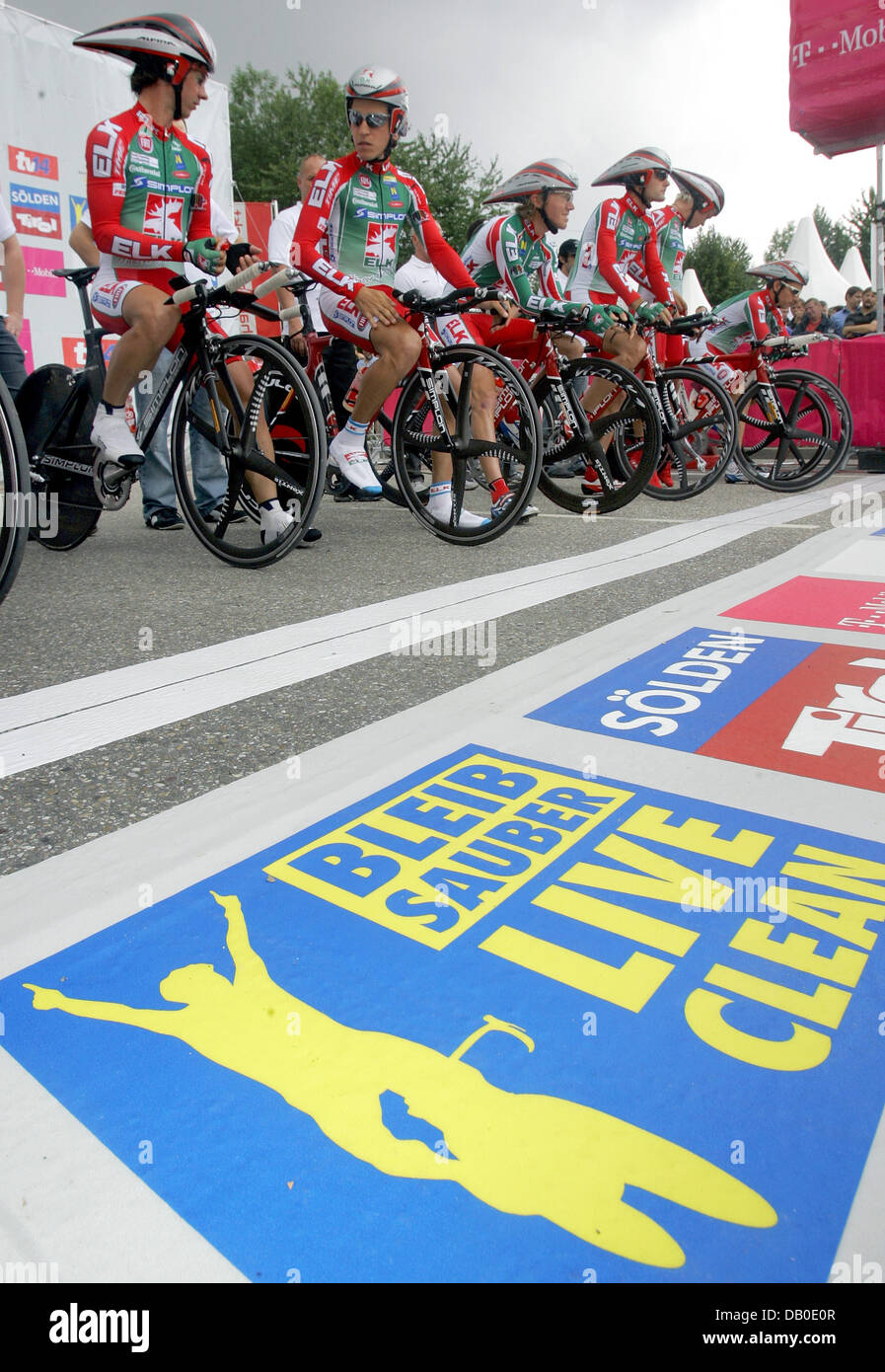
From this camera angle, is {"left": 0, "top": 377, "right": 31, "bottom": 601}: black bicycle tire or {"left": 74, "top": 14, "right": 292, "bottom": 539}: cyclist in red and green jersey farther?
{"left": 74, "top": 14, "right": 292, "bottom": 539}: cyclist in red and green jersey

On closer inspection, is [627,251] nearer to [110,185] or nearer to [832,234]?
[110,185]

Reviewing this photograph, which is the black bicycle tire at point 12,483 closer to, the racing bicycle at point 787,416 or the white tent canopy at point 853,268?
the racing bicycle at point 787,416

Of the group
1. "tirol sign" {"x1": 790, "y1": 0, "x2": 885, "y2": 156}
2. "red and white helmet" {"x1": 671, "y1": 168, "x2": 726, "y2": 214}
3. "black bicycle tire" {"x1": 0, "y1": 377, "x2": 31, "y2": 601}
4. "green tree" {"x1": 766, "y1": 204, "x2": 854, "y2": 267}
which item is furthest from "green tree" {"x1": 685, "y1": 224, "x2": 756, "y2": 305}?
"black bicycle tire" {"x1": 0, "y1": 377, "x2": 31, "y2": 601}

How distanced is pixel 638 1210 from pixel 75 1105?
20.9 inches

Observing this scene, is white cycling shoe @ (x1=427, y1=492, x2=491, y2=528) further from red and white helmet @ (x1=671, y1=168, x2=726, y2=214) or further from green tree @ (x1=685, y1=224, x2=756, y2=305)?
green tree @ (x1=685, y1=224, x2=756, y2=305)

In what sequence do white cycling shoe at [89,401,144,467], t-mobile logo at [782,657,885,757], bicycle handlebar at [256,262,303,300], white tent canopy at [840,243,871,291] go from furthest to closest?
white tent canopy at [840,243,871,291]
white cycling shoe at [89,401,144,467]
bicycle handlebar at [256,262,303,300]
t-mobile logo at [782,657,885,757]

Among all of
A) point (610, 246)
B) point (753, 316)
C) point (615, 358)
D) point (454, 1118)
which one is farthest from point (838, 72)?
point (454, 1118)

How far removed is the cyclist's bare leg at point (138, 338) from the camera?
12.4ft

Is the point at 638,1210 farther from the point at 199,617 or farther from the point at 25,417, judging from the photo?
the point at 25,417

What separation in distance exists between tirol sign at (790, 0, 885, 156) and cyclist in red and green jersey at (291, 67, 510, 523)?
7.11m

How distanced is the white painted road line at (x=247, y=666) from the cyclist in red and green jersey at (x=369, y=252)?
1126 mm

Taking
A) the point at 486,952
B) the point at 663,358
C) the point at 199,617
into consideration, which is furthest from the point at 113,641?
the point at 663,358

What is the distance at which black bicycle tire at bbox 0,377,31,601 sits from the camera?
8.23 ft

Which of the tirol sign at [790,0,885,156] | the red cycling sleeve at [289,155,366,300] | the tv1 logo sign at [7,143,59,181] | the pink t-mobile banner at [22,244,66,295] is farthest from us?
the tirol sign at [790,0,885,156]
